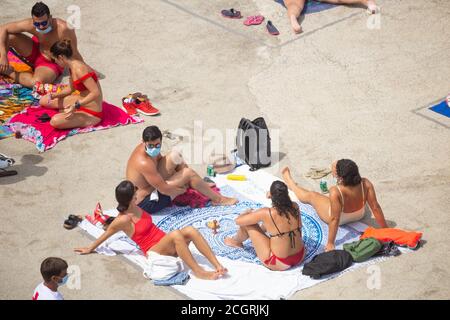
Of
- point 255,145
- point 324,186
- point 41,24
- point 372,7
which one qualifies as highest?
point 41,24

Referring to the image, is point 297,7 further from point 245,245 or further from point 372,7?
point 245,245

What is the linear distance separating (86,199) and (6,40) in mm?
3619

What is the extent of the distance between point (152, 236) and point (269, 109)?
391cm

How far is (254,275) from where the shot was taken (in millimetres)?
10297

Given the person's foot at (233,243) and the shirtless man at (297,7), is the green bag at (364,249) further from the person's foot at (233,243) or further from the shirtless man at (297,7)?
the shirtless man at (297,7)

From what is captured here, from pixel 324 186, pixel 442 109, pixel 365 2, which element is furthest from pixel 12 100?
pixel 442 109

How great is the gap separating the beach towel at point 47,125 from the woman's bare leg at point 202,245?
336 centimetres

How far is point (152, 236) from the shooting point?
1024 centimetres

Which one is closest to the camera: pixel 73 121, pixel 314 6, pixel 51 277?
pixel 51 277

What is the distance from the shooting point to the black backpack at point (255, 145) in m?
12.2

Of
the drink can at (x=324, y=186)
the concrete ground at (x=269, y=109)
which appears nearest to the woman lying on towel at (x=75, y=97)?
the concrete ground at (x=269, y=109)

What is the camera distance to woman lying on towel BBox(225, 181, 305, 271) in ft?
32.9

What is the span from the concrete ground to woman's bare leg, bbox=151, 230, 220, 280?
362 millimetres

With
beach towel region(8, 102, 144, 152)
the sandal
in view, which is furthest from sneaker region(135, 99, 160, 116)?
the sandal
